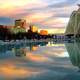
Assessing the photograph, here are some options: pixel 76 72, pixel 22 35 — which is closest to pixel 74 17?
pixel 22 35

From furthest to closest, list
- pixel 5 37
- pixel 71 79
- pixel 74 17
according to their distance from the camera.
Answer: pixel 74 17 < pixel 5 37 < pixel 71 79

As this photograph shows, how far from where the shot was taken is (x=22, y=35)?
511 feet

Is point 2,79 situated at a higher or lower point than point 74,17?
lower

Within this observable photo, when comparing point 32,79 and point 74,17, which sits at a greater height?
point 74,17

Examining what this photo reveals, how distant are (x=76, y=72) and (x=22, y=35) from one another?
137 meters

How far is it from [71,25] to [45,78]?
172771 mm

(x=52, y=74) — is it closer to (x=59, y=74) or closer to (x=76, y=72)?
(x=59, y=74)

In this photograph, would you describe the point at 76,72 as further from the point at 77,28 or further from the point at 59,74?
the point at 77,28

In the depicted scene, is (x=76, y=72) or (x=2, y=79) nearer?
(x=2, y=79)

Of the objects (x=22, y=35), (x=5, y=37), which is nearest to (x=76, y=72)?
(x=5, y=37)

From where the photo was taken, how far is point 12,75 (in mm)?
18219

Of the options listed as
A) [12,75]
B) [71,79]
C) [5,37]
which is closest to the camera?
[71,79]

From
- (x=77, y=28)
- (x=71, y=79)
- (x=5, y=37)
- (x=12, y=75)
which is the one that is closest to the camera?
(x=71, y=79)

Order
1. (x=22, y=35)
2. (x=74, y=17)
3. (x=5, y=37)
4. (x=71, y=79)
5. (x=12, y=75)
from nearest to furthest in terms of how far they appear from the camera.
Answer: (x=71, y=79)
(x=12, y=75)
(x=5, y=37)
(x=22, y=35)
(x=74, y=17)
